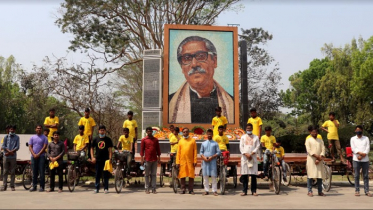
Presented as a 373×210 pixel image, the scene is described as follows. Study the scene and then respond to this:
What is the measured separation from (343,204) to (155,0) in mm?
21075

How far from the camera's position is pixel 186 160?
35.1ft

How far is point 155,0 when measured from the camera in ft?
90.5

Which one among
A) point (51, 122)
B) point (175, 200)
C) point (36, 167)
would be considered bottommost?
point (175, 200)

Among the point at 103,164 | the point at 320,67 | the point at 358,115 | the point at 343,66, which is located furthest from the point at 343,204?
the point at 320,67

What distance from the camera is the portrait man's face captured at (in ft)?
73.7

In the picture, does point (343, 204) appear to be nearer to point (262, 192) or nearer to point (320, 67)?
point (262, 192)

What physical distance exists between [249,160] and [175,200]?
2.08 meters

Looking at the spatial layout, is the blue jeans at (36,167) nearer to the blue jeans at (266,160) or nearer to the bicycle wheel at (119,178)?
the bicycle wheel at (119,178)

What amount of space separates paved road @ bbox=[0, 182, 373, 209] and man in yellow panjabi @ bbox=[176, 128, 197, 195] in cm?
42

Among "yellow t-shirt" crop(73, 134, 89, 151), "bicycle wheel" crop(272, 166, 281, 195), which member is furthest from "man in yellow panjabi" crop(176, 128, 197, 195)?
"yellow t-shirt" crop(73, 134, 89, 151)

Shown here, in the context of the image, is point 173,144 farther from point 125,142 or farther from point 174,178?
point 174,178

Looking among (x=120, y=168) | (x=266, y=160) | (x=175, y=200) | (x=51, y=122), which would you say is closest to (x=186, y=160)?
(x=175, y=200)

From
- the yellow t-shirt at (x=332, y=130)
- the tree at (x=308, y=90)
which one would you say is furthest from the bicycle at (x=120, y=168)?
the tree at (x=308, y=90)

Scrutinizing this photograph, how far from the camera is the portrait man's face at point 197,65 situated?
2245 cm
